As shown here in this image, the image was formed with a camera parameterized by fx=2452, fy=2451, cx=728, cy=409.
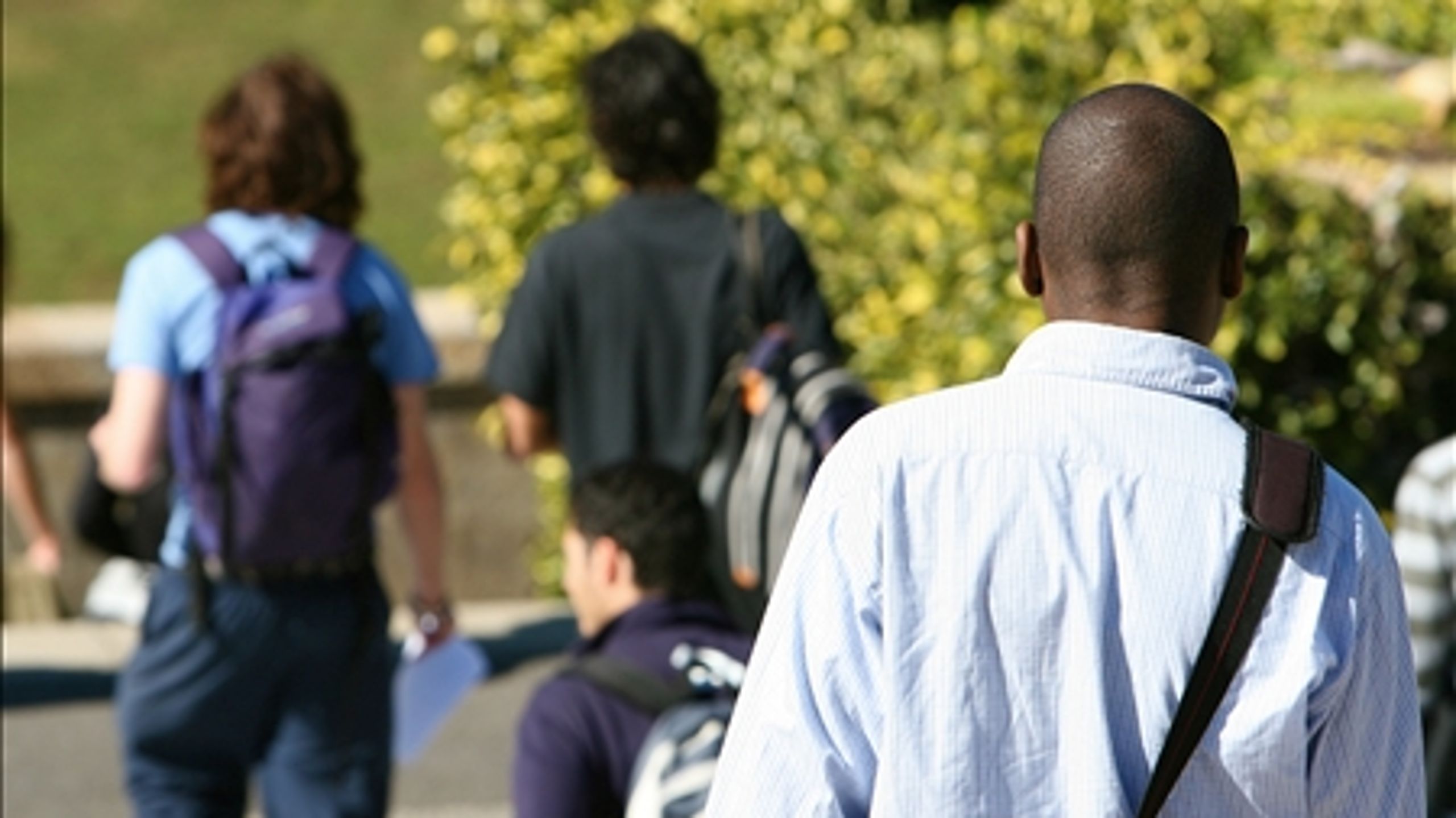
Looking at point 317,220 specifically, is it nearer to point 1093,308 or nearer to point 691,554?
point 691,554

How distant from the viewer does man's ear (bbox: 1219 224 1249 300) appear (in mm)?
2217

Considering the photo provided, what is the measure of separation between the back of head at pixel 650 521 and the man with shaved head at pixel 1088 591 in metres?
1.35

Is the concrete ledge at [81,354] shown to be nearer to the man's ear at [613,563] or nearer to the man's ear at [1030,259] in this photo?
the man's ear at [613,563]

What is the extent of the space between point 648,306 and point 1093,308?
7.65 feet

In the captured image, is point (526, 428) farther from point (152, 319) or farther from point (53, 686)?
point (53, 686)

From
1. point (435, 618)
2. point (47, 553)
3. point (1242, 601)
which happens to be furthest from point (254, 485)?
point (1242, 601)

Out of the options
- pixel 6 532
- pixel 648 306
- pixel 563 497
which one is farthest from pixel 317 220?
pixel 563 497

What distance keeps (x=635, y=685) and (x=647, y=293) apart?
4.26ft

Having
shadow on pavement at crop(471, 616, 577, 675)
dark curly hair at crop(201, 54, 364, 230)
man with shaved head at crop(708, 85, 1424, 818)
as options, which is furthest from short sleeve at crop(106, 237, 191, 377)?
shadow on pavement at crop(471, 616, 577, 675)

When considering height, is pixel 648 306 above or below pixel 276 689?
above

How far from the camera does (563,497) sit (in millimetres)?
6957

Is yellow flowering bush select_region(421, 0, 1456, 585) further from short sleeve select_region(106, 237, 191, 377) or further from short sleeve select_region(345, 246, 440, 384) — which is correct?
short sleeve select_region(106, 237, 191, 377)

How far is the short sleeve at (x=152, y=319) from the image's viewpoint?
401 cm

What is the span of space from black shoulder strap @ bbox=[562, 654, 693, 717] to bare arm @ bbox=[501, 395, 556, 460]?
4.13 feet
